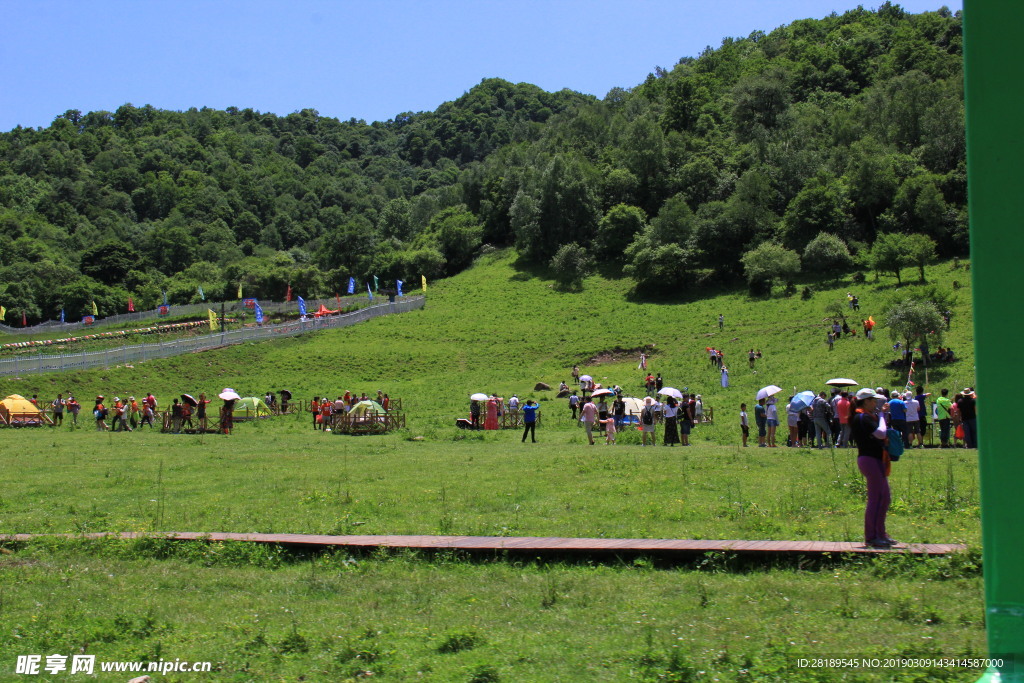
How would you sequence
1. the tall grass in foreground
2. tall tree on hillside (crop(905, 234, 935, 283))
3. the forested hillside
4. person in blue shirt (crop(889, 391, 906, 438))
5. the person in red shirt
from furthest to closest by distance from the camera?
the forested hillside → tall tree on hillside (crop(905, 234, 935, 283)) → the person in red shirt → person in blue shirt (crop(889, 391, 906, 438)) → the tall grass in foreground

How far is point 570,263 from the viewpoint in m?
86.5

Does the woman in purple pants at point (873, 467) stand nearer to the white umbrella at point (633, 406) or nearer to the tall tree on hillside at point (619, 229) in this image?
the white umbrella at point (633, 406)

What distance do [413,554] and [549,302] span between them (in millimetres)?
68696

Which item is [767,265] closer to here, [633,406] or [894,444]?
[633,406]

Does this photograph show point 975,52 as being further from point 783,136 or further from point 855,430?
point 783,136

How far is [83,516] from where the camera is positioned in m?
12.8

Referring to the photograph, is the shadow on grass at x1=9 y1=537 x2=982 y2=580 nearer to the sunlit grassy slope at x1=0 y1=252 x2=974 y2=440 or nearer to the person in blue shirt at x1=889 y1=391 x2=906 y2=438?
the person in blue shirt at x1=889 y1=391 x2=906 y2=438

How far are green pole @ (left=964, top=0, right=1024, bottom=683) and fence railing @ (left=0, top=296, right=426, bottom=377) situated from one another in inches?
1882

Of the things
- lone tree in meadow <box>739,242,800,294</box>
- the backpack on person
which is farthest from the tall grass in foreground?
lone tree in meadow <box>739,242,800,294</box>

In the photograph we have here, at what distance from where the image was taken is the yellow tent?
111 feet

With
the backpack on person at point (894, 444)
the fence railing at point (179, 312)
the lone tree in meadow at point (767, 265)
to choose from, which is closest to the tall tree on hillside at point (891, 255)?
the lone tree in meadow at point (767, 265)

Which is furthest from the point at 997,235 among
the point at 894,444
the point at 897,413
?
the point at 897,413

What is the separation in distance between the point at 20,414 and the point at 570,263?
5875 cm

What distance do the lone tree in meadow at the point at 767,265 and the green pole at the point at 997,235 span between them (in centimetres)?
6814
